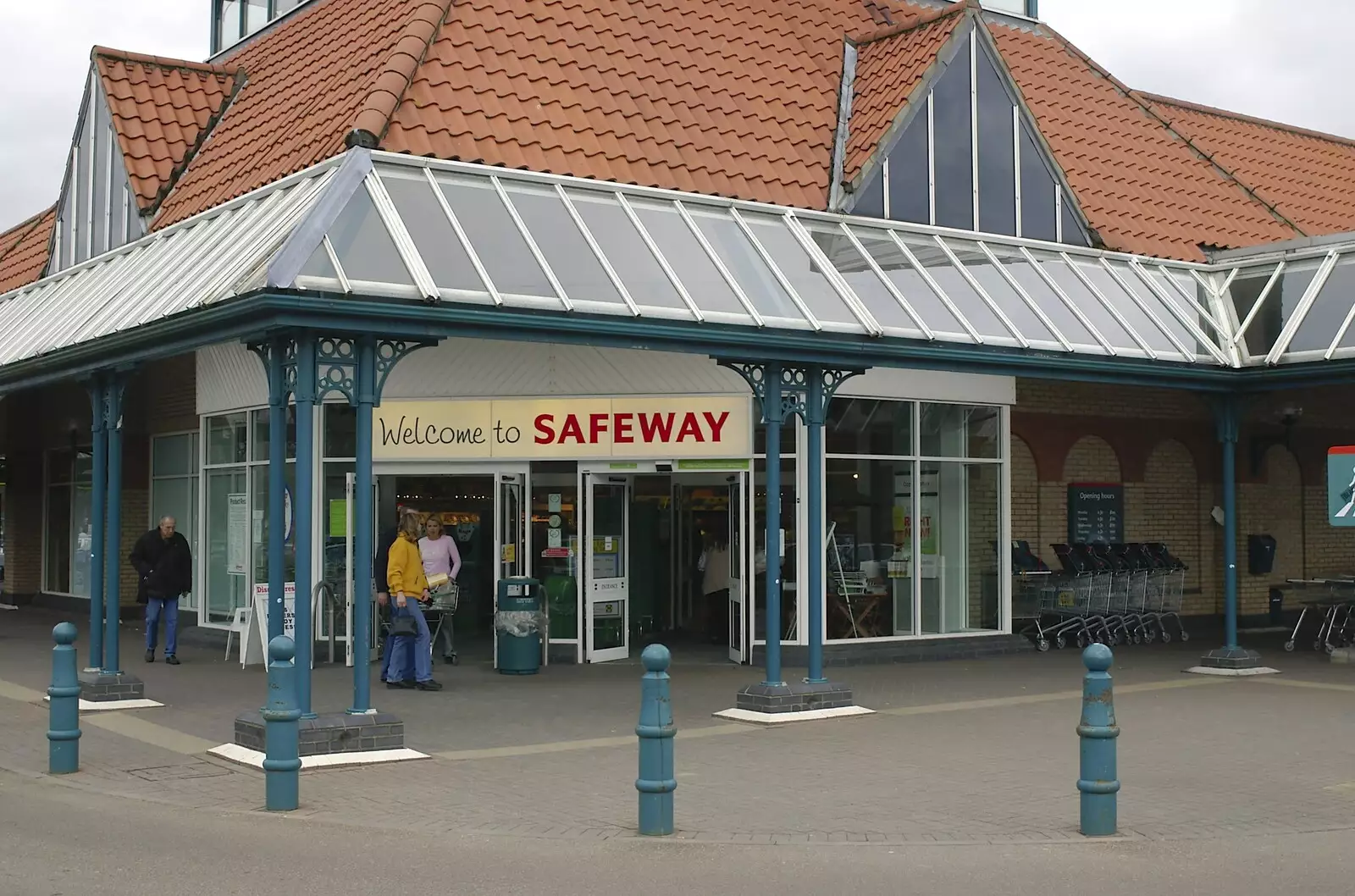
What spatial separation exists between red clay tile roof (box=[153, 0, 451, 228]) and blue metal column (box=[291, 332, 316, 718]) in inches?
156

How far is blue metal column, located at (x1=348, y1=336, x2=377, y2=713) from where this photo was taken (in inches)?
446

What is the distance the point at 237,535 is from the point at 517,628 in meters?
5.24

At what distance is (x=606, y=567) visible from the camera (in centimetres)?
1797

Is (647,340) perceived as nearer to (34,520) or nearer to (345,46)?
(345,46)

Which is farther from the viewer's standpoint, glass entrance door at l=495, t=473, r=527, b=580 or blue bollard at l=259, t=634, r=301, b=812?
glass entrance door at l=495, t=473, r=527, b=580

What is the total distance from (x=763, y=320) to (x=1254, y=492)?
1314 centimetres

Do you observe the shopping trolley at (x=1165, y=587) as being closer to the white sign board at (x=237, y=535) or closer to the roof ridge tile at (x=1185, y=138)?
the roof ridge tile at (x=1185, y=138)

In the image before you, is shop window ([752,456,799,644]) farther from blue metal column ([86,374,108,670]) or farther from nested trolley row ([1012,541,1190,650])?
blue metal column ([86,374,108,670])

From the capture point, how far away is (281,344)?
37.6 ft

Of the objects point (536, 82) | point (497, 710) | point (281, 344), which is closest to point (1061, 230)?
point (536, 82)

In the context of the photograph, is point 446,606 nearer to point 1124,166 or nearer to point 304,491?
point 304,491

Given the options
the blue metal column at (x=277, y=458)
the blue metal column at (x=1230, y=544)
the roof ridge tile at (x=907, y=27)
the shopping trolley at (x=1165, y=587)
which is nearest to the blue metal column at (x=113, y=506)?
the blue metal column at (x=277, y=458)

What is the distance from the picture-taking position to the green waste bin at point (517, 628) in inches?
661

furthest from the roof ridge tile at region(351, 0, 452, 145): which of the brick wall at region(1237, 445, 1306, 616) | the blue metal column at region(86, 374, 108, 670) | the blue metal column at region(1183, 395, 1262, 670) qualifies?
the brick wall at region(1237, 445, 1306, 616)
